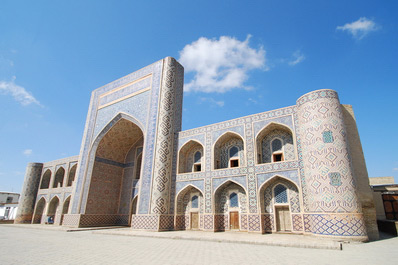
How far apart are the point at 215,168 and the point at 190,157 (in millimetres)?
1771

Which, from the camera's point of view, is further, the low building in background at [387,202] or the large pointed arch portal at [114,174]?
the large pointed arch portal at [114,174]

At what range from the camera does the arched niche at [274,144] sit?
916cm

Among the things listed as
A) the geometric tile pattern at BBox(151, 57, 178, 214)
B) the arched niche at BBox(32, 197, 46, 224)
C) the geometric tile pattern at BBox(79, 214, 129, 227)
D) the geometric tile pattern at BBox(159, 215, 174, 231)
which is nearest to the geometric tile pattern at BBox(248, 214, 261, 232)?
the geometric tile pattern at BBox(159, 215, 174, 231)

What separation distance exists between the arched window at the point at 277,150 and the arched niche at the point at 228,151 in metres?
1.30

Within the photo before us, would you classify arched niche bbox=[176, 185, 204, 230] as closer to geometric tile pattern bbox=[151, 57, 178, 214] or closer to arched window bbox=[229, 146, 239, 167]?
geometric tile pattern bbox=[151, 57, 178, 214]

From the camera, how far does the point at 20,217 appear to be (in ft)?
57.1

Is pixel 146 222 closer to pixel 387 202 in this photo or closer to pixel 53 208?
pixel 387 202

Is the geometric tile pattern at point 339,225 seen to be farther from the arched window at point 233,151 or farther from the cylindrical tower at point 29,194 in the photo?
the cylindrical tower at point 29,194

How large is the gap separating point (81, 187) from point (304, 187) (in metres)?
10.8

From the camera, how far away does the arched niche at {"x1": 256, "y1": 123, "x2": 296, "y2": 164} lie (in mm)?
9164

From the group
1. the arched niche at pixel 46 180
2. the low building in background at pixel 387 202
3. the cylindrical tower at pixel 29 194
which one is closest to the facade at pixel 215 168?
the arched niche at pixel 46 180

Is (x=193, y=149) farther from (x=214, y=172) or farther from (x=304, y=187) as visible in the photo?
(x=304, y=187)

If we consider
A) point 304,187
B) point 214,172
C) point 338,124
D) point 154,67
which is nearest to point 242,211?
point 214,172

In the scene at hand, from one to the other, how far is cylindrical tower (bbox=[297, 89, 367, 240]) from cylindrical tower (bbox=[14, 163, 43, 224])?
62.2 ft
